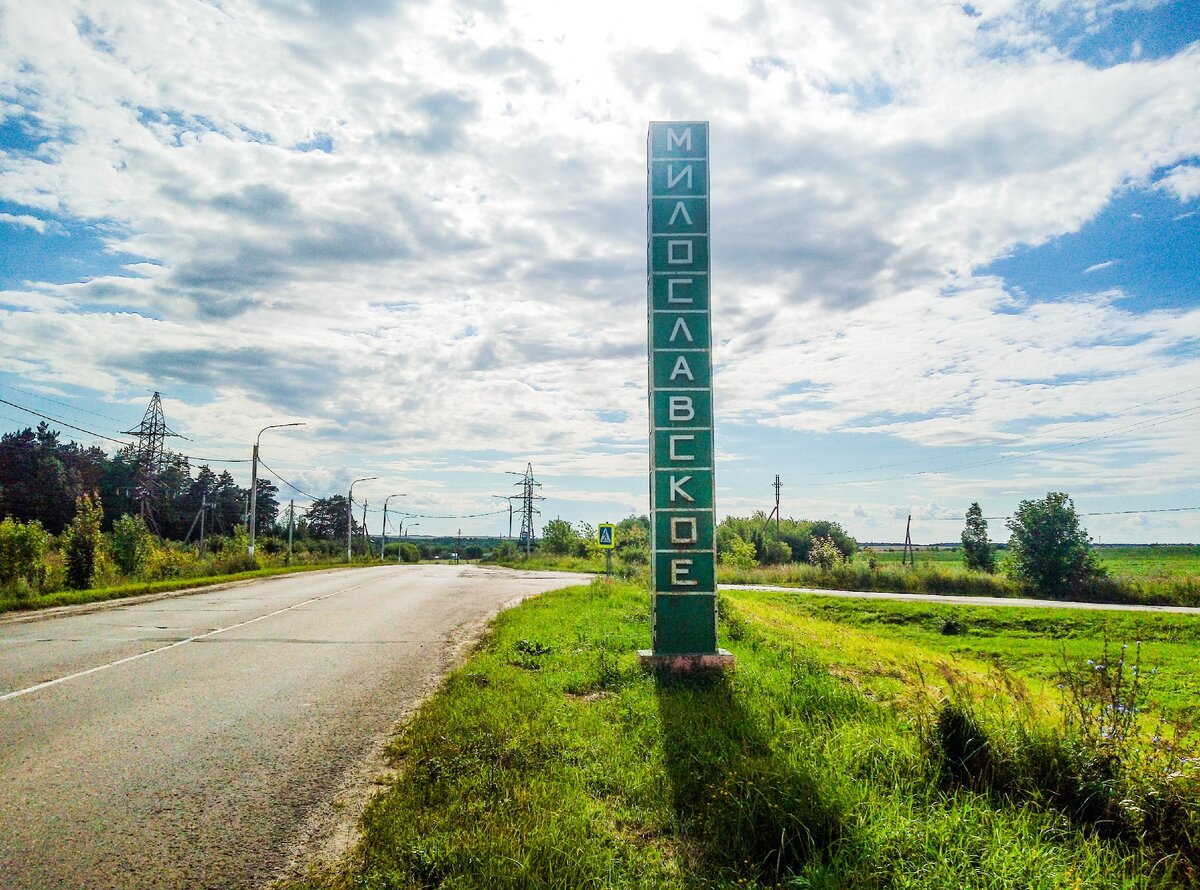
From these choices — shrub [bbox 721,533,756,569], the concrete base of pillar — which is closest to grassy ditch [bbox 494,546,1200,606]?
shrub [bbox 721,533,756,569]

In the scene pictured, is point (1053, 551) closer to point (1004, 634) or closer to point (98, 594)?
point (1004, 634)

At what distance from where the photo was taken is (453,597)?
2403 centimetres

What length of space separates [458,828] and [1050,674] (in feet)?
59.7

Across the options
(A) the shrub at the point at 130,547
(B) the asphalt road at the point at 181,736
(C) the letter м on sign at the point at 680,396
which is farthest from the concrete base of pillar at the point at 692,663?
(A) the shrub at the point at 130,547

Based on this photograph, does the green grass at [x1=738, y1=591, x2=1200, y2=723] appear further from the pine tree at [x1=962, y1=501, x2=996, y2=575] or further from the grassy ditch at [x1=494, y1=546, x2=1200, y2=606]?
the pine tree at [x1=962, y1=501, x2=996, y2=575]

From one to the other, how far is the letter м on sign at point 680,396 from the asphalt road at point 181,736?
3.61 metres

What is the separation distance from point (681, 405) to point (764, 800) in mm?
6285

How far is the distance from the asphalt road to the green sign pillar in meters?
3.55

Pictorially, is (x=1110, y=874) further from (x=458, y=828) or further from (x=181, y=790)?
(x=181, y=790)

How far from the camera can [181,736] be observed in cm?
689

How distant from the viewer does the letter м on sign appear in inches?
399

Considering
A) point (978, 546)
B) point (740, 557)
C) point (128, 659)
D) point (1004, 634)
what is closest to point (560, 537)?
point (740, 557)

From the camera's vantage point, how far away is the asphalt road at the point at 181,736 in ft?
14.7

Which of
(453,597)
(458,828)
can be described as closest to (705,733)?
(458,828)
